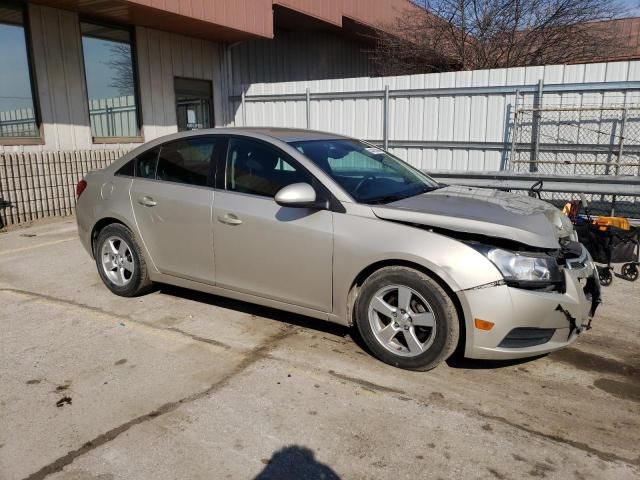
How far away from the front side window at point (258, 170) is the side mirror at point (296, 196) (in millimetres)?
201

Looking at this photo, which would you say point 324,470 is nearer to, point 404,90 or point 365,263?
point 365,263

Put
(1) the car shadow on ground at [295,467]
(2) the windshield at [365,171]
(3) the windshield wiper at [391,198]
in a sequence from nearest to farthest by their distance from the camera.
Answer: (1) the car shadow on ground at [295,467]
(3) the windshield wiper at [391,198]
(2) the windshield at [365,171]

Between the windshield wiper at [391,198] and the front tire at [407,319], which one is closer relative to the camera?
the front tire at [407,319]

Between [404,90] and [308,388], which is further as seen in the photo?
[404,90]

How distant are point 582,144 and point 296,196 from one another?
713 cm

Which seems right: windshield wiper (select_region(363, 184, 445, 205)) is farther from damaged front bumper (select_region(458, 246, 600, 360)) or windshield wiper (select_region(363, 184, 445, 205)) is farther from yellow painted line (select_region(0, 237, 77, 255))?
yellow painted line (select_region(0, 237, 77, 255))

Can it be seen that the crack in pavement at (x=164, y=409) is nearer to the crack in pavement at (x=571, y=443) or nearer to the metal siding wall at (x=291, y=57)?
the crack in pavement at (x=571, y=443)

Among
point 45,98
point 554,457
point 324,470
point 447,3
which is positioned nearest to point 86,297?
point 324,470

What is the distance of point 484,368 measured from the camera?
3.56 m

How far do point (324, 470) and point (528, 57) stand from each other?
46.4 feet

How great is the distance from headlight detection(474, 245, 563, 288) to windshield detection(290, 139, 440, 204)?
90 cm

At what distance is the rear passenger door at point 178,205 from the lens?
4250 mm

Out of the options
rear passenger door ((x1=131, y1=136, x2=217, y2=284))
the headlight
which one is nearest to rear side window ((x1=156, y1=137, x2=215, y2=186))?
rear passenger door ((x1=131, y1=136, x2=217, y2=284))

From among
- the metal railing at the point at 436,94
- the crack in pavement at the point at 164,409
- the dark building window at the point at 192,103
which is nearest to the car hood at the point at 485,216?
the crack in pavement at the point at 164,409
